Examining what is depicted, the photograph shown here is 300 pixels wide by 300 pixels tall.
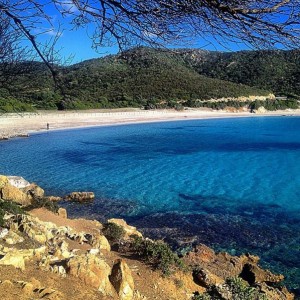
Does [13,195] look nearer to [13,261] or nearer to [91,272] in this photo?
[13,261]

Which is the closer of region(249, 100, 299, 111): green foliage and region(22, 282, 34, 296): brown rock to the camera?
region(22, 282, 34, 296): brown rock

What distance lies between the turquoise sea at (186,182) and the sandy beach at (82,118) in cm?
331

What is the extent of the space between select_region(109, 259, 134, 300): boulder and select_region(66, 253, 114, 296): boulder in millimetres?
85

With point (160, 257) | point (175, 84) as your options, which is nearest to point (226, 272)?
point (160, 257)

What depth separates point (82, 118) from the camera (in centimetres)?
4416

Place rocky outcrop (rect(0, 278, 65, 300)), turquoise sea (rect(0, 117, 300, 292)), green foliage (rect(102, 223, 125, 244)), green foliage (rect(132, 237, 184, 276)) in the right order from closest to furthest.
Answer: rocky outcrop (rect(0, 278, 65, 300)), green foliage (rect(132, 237, 184, 276)), green foliage (rect(102, 223, 125, 244)), turquoise sea (rect(0, 117, 300, 292))

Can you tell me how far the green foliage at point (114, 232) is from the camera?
820 cm

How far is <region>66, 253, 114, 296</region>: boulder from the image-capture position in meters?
5.00

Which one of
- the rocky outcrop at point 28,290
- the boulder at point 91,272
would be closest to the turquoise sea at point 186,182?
the boulder at point 91,272

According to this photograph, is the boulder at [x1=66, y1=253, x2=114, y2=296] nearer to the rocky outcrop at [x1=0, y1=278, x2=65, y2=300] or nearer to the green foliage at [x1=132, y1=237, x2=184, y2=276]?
the rocky outcrop at [x1=0, y1=278, x2=65, y2=300]

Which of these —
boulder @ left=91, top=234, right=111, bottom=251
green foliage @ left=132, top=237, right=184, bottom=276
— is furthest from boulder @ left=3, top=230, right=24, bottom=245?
green foliage @ left=132, top=237, right=184, bottom=276

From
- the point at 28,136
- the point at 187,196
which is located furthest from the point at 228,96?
the point at 187,196

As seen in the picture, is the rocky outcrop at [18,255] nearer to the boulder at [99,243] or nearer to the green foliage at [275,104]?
A: the boulder at [99,243]

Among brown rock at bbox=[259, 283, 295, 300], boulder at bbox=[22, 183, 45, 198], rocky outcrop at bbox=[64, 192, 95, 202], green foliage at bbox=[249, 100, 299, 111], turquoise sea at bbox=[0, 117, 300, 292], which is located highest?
green foliage at bbox=[249, 100, 299, 111]
